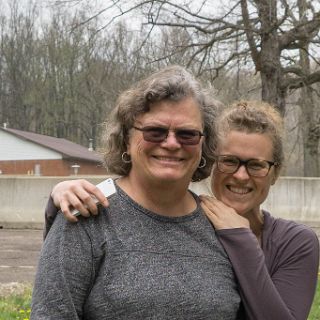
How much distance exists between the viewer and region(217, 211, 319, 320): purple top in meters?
2.29

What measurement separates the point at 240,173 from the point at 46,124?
60262mm

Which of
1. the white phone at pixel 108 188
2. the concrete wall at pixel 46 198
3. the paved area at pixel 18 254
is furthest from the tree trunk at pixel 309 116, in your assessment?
the white phone at pixel 108 188

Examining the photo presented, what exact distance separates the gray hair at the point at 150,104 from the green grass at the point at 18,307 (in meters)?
3.85

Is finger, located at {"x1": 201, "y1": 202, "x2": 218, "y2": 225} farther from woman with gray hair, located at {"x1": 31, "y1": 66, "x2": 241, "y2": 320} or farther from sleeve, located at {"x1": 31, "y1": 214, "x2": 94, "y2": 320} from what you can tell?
sleeve, located at {"x1": 31, "y1": 214, "x2": 94, "y2": 320}

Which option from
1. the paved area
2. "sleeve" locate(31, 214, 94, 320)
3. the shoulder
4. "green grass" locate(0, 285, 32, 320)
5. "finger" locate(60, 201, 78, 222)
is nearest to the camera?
"sleeve" locate(31, 214, 94, 320)

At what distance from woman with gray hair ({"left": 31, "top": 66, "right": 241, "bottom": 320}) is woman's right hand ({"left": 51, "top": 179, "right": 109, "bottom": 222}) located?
2cm

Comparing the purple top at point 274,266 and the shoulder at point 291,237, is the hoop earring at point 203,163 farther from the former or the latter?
the shoulder at point 291,237

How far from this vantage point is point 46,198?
14453mm

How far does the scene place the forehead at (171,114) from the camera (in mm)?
2209

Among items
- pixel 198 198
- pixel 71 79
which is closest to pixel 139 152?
pixel 198 198

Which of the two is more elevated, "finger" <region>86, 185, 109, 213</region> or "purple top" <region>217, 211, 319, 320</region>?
"finger" <region>86, 185, 109, 213</region>

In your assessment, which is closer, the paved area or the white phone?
the white phone

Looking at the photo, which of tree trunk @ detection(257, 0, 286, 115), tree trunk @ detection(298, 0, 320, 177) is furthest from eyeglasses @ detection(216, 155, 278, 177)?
tree trunk @ detection(298, 0, 320, 177)

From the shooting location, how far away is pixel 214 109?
93.6 inches
